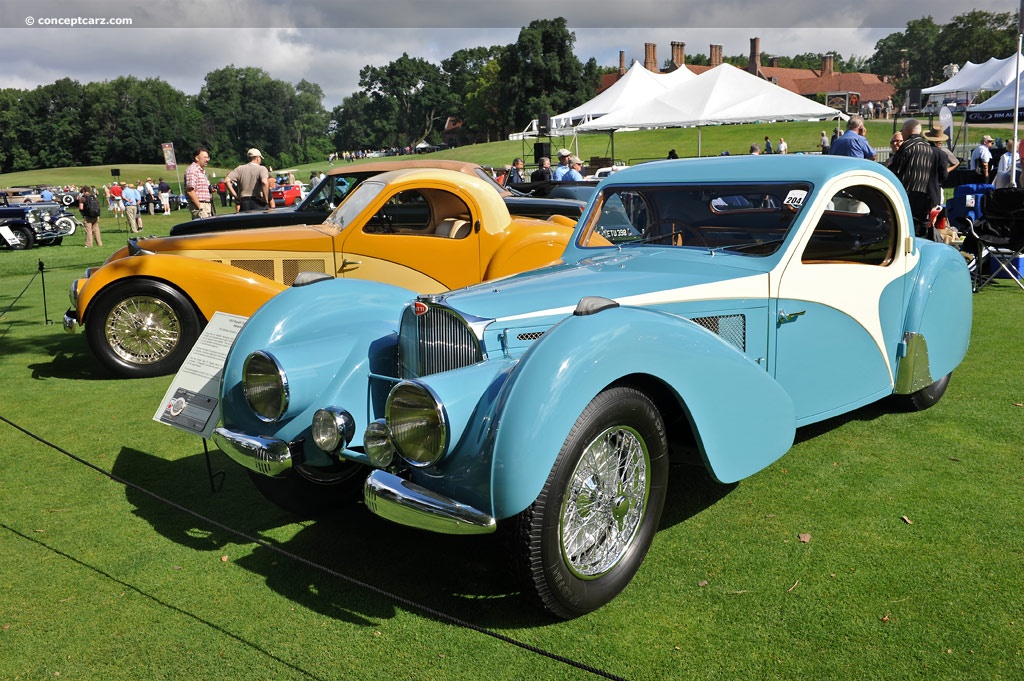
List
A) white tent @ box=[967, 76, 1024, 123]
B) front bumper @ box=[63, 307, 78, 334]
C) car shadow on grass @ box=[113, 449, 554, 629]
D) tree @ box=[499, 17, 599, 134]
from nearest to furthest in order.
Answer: car shadow on grass @ box=[113, 449, 554, 629], front bumper @ box=[63, 307, 78, 334], white tent @ box=[967, 76, 1024, 123], tree @ box=[499, 17, 599, 134]

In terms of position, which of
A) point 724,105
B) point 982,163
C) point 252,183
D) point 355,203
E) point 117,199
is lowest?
point 355,203

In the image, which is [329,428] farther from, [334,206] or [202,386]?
[334,206]

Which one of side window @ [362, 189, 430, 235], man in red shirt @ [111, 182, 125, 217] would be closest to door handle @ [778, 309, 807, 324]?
side window @ [362, 189, 430, 235]

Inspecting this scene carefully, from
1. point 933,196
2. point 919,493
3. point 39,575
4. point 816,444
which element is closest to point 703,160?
point 816,444

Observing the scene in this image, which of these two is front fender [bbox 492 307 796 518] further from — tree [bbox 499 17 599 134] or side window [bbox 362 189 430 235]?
tree [bbox 499 17 599 134]

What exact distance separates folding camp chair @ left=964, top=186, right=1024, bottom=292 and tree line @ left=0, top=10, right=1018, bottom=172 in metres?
71.3

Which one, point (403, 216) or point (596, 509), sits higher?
point (403, 216)

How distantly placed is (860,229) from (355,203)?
459cm

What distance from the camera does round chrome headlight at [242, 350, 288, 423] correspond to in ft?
11.5

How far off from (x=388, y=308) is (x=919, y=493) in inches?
117

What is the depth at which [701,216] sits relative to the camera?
4426 millimetres

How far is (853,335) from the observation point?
4.26 metres

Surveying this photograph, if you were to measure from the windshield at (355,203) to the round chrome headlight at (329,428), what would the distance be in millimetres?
4327

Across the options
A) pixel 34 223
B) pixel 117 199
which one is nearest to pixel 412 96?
pixel 117 199
